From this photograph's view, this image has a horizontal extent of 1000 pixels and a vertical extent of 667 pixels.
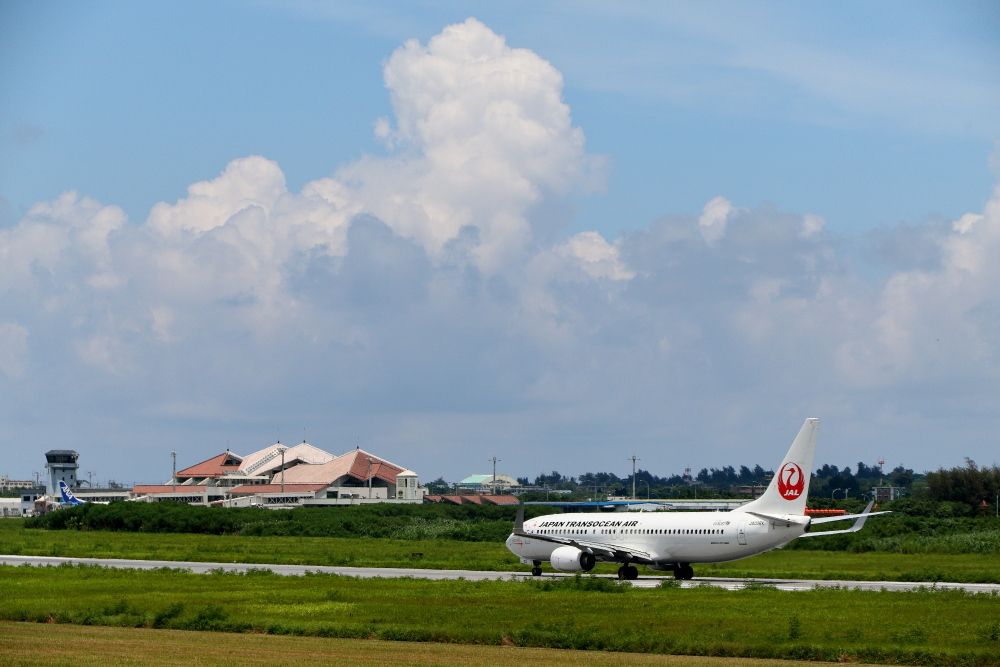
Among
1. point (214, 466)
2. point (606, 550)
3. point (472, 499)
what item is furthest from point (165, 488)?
point (606, 550)

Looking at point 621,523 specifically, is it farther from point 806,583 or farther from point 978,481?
point 978,481

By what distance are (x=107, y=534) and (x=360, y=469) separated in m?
63.0

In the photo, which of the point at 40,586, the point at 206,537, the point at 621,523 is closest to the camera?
the point at 40,586

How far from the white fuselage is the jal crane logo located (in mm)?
1261

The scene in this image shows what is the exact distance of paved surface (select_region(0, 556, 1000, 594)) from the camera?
48.6 metres

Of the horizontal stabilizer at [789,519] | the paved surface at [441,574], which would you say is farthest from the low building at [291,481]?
the horizontal stabilizer at [789,519]

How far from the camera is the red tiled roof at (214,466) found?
18712 cm

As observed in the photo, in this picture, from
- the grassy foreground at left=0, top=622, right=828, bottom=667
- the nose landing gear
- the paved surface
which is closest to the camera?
the grassy foreground at left=0, top=622, right=828, bottom=667

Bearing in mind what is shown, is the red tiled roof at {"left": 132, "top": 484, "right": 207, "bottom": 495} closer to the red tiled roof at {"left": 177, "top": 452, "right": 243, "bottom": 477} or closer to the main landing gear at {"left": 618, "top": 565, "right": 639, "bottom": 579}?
the red tiled roof at {"left": 177, "top": 452, "right": 243, "bottom": 477}

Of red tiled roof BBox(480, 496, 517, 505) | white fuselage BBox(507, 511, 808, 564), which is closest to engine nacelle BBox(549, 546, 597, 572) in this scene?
white fuselage BBox(507, 511, 808, 564)

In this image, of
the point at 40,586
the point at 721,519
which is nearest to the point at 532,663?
the point at 721,519

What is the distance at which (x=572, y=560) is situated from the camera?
55250 mm

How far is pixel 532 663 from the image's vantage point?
2786cm

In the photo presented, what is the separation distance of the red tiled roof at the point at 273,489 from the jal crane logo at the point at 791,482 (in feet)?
381
